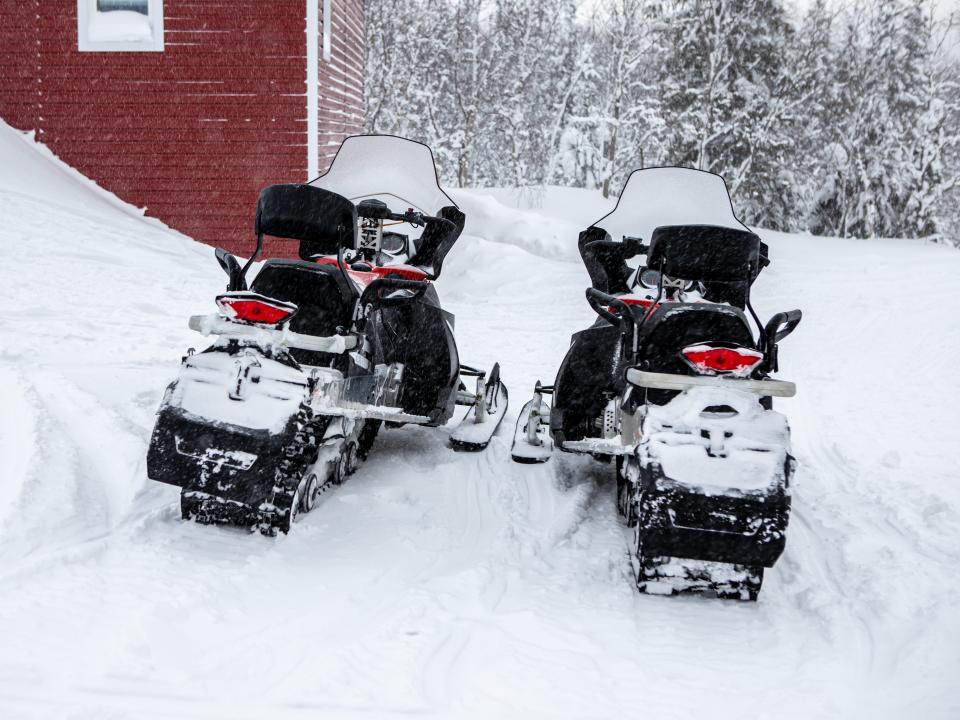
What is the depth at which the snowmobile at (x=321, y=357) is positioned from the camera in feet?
9.69

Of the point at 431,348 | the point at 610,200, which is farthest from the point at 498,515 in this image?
the point at 610,200

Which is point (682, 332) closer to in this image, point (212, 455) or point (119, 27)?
point (212, 455)

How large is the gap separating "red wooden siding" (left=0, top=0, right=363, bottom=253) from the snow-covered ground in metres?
5.69

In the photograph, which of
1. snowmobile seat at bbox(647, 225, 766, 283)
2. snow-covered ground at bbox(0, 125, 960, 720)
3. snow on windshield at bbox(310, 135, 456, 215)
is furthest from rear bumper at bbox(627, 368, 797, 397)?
snow on windshield at bbox(310, 135, 456, 215)

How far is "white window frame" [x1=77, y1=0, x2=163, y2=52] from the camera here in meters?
10.7

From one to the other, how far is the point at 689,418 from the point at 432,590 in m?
1.04

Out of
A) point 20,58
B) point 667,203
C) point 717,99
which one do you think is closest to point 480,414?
point 667,203

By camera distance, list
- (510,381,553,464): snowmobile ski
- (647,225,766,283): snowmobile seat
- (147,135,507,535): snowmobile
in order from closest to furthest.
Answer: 1. (147,135,507,535): snowmobile
2. (647,225,766,283): snowmobile seat
3. (510,381,553,464): snowmobile ski

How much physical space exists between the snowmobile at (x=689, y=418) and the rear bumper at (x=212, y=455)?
122 cm

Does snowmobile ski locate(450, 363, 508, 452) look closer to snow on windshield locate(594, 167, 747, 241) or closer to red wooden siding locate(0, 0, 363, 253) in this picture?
snow on windshield locate(594, 167, 747, 241)

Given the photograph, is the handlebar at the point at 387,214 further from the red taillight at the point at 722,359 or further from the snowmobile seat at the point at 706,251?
the red taillight at the point at 722,359

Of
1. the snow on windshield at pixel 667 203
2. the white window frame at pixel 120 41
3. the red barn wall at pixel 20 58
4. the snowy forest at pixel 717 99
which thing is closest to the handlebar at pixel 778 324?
the snow on windshield at pixel 667 203

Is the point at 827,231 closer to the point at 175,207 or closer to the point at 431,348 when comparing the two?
the point at 175,207

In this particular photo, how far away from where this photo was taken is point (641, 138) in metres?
23.0
